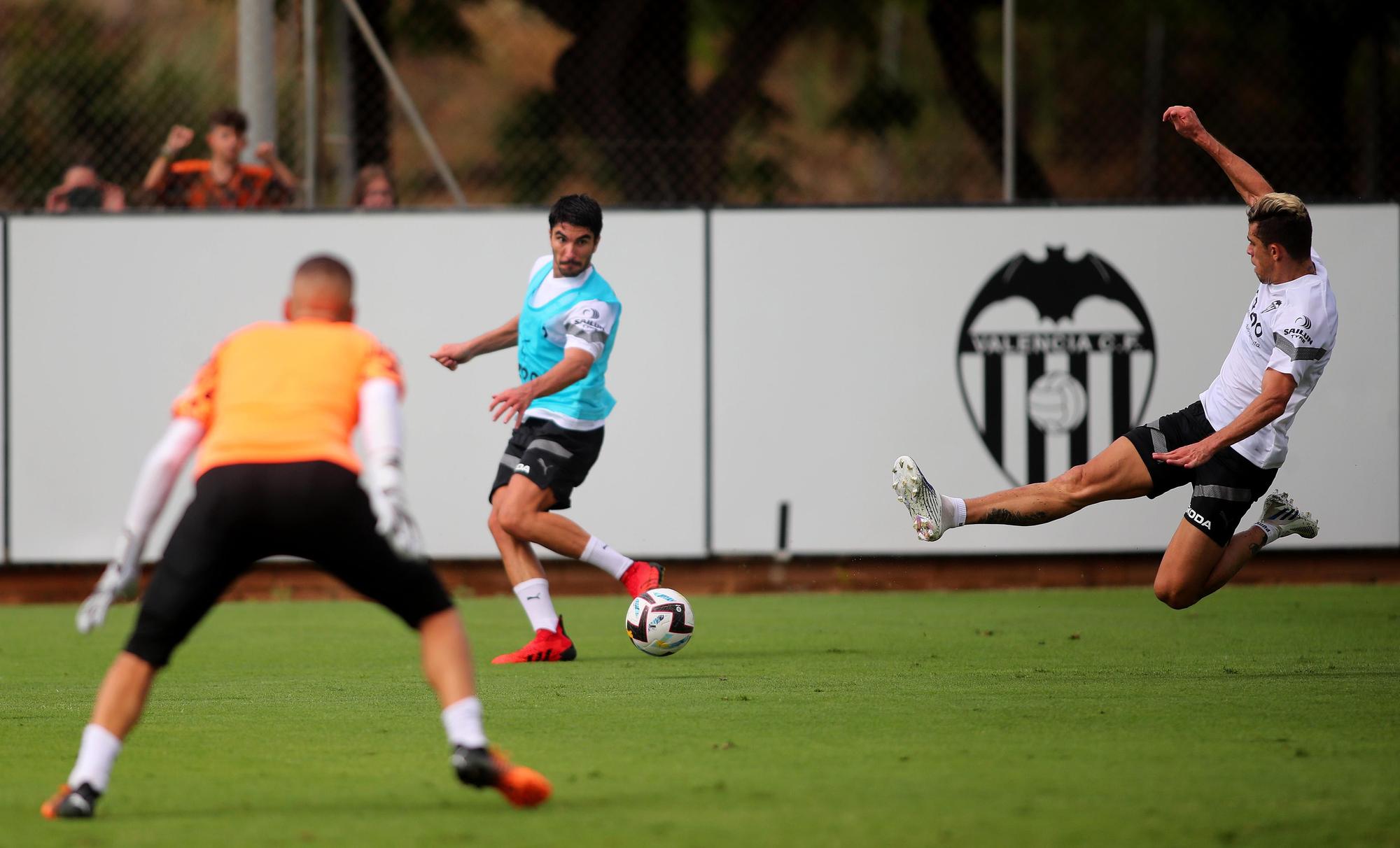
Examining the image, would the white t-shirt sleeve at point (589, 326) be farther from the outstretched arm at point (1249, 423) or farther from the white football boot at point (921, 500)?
the outstretched arm at point (1249, 423)

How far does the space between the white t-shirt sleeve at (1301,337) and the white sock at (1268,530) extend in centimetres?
109

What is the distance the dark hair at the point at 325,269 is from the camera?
517 centimetres

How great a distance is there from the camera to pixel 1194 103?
672 inches

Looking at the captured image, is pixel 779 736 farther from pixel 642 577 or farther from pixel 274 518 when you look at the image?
pixel 642 577

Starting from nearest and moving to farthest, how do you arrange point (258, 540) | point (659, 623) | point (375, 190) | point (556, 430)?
point (258, 540)
point (659, 623)
point (556, 430)
point (375, 190)

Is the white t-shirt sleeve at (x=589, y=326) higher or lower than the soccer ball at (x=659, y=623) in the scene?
higher

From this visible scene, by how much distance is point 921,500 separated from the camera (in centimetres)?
812

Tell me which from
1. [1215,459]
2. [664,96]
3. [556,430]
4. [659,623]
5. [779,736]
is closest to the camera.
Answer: [779,736]

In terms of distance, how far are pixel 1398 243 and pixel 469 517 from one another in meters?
7.09

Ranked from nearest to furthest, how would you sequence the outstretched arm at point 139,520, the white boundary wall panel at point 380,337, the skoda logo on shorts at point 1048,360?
the outstretched arm at point 139,520 → the white boundary wall panel at point 380,337 → the skoda logo on shorts at point 1048,360

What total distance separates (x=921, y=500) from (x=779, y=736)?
199 centimetres

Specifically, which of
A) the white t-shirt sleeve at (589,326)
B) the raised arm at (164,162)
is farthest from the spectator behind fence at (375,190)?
the white t-shirt sleeve at (589,326)

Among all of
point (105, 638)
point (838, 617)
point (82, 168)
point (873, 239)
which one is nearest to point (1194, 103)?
point (873, 239)

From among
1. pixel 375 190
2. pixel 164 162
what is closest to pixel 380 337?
pixel 375 190
